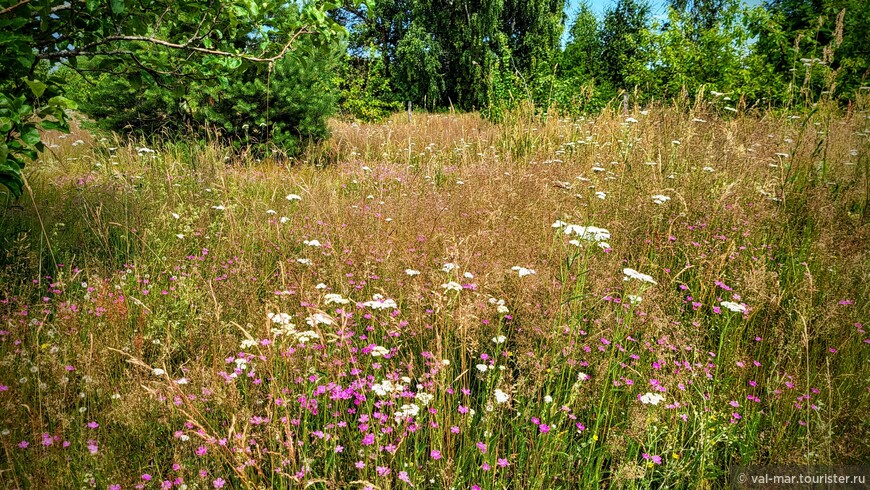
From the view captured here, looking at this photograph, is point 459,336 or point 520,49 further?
point 520,49

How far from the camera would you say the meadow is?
1612 millimetres

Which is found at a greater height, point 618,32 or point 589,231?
point 618,32

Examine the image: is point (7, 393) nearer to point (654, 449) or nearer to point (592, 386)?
point (592, 386)

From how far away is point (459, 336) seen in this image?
6.48ft

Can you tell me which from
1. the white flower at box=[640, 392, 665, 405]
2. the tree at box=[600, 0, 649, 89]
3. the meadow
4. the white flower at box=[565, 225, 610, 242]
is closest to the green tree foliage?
the tree at box=[600, 0, 649, 89]

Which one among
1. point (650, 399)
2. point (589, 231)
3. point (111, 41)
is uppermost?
point (111, 41)

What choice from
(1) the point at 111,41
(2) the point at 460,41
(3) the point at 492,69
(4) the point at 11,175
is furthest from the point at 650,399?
(2) the point at 460,41

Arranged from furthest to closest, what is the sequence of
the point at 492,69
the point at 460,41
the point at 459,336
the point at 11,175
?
the point at 460,41, the point at 492,69, the point at 11,175, the point at 459,336

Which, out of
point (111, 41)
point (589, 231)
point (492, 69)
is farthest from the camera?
point (492, 69)

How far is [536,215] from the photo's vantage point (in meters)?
A: 3.18

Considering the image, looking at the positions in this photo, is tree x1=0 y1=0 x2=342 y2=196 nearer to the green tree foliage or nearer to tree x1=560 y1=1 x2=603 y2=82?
the green tree foliage

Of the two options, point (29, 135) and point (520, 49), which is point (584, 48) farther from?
point (29, 135)

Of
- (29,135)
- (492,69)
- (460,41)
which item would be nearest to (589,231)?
(29,135)

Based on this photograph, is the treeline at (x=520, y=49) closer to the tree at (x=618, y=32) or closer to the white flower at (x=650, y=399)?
the tree at (x=618, y=32)
